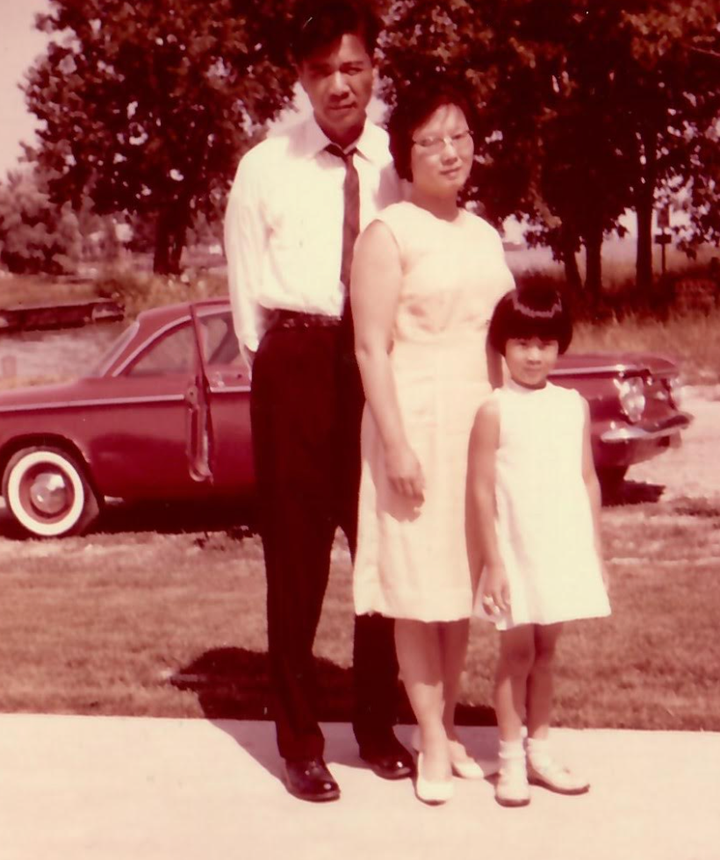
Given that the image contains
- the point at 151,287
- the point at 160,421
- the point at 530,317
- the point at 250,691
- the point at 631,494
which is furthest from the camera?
the point at 151,287

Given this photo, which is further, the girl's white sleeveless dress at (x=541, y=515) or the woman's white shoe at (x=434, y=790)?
the woman's white shoe at (x=434, y=790)

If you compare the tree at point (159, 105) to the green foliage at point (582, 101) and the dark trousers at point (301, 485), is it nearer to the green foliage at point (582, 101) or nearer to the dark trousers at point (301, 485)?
the green foliage at point (582, 101)

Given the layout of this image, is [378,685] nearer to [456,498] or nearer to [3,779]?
[456,498]

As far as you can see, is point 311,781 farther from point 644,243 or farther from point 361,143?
point 644,243

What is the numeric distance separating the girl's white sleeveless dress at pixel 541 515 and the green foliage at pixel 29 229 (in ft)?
25.9

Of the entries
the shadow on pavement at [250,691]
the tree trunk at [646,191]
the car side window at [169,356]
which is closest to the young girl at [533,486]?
the shadow on pavement at [250,691]

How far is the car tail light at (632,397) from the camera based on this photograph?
7719 mm

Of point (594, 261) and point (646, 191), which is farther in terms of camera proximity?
point (646, 191)

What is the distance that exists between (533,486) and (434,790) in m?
0.73

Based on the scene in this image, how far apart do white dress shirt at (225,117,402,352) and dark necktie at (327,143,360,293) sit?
1 centimetres

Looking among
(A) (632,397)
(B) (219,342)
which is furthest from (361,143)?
(A) (632,397)

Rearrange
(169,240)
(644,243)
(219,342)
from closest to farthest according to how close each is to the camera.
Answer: (219,342) < (169,240) < (644,243)

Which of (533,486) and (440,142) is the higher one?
(440,142)

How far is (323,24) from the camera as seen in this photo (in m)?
3.24
